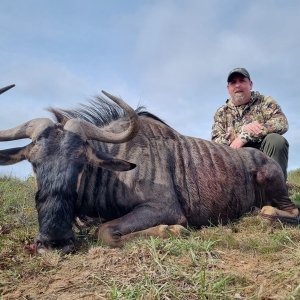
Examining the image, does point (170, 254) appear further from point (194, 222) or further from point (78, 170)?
point (194, 222)

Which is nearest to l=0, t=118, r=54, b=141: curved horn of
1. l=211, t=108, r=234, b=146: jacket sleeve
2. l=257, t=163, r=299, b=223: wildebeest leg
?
l=257, t=163, r=299, b=223: wildebeest leg

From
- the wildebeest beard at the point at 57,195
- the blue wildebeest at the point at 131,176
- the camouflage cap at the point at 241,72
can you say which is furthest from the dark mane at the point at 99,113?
the camouflage cap at the point at 241,72

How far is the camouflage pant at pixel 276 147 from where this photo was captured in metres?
6.14

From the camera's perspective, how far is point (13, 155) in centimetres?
423

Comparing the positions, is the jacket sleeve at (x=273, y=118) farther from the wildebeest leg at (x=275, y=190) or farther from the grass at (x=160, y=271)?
the grass at (x=160, y=271)

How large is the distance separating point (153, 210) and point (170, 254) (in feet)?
4.60

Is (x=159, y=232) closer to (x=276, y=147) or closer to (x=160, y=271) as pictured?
(x=160, y=271)

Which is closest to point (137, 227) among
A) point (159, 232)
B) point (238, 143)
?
point (159, 232)

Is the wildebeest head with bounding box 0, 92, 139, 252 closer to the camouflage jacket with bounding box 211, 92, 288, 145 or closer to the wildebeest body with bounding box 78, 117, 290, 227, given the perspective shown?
the wildebeest body with bounding box 78, 117, 290, 227

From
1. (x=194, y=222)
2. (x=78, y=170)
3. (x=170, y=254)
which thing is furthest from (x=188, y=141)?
(x=170, y=254)

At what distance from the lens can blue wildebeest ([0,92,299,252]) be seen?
3.73 metres

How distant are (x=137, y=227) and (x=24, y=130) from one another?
151 cm

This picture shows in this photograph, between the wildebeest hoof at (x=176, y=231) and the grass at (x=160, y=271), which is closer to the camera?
the grass at (x=160, y=271)

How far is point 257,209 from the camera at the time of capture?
5664mm
